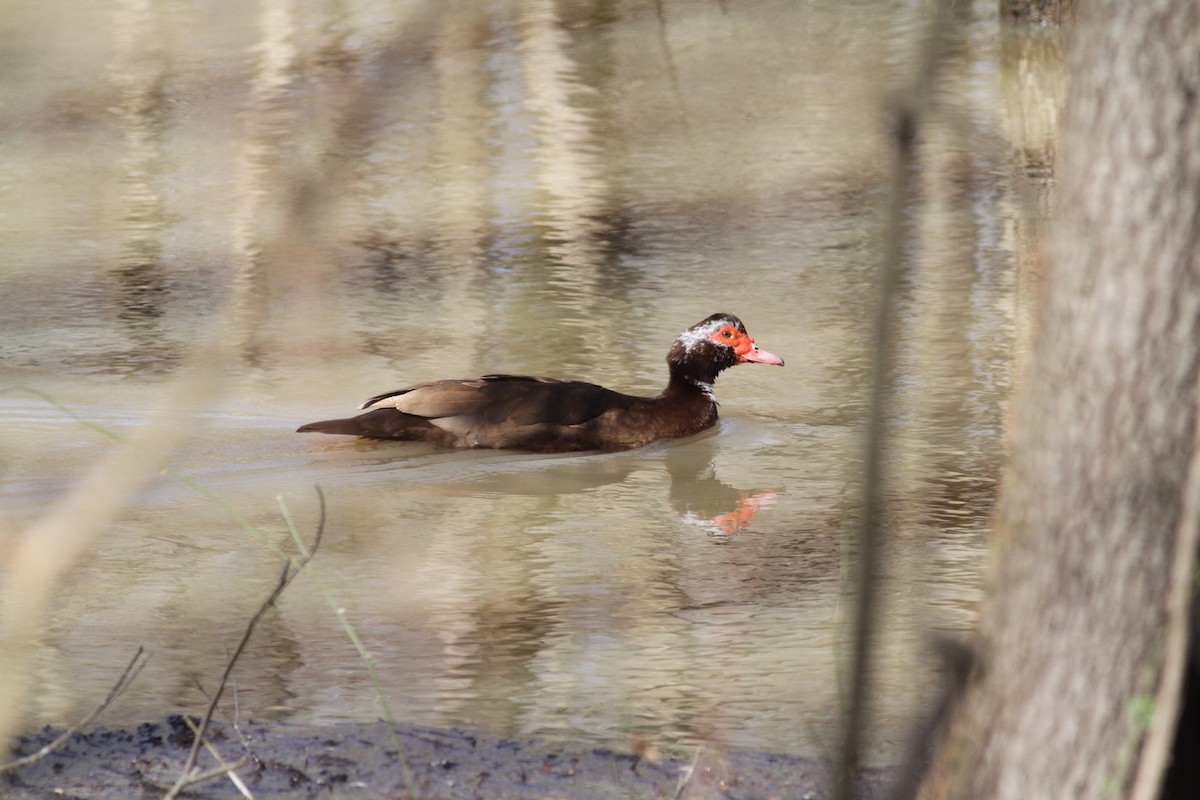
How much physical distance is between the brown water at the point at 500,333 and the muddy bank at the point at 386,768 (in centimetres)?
18

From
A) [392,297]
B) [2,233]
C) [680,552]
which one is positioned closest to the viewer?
[680,552]

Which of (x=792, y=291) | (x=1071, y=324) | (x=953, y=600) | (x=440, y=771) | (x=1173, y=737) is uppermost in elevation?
(x=1071, y=324)

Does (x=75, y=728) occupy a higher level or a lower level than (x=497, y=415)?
higher

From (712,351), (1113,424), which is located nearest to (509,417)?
(712,351)

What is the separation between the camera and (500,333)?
9.48 meters

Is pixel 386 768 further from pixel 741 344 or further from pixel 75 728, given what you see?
pixel 741 344

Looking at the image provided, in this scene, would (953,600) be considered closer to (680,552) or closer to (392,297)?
(680,552)

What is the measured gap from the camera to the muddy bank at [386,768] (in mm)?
3945

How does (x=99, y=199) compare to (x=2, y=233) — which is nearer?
(x=2, y=233)

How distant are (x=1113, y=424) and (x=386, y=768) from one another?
2267 mm

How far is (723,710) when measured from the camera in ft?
15.2

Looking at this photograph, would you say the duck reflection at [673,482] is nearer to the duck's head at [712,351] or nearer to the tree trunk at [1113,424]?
the duck's head at [712,351]

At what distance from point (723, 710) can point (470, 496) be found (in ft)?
9.36

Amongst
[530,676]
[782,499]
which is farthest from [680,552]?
[530,676]
